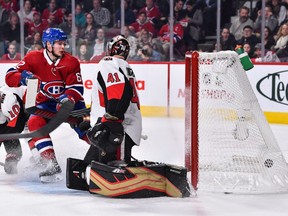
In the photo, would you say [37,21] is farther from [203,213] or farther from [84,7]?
[203,213]

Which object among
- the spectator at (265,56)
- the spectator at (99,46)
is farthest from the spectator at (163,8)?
the spectator at (265,56)

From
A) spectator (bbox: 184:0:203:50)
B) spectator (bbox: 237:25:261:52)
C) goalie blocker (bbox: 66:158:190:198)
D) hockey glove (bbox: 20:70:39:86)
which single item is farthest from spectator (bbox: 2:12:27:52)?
goalie blocker (bbox: 66:158:190:198)

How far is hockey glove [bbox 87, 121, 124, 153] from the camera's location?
4.20 metres

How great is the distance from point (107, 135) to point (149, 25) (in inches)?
225

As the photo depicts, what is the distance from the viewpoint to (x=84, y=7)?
393 inches

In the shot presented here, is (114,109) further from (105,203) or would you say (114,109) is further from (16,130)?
(16,130)

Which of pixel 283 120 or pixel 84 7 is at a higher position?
pixel 84 7

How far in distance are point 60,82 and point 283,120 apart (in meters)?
4.01

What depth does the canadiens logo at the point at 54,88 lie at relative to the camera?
5.16m

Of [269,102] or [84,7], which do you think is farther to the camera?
[84,7]

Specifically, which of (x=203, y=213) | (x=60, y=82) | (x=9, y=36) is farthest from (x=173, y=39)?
(x=203, y=213)

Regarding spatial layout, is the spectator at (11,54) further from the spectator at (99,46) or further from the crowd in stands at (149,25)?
the spectator at (99,46)

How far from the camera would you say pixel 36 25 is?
1034cm

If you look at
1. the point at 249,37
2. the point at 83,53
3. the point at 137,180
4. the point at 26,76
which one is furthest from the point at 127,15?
the point at 137,180
